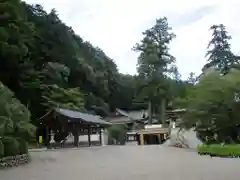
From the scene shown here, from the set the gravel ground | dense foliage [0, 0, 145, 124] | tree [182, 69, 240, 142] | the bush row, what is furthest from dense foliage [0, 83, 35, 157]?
tree [182, 69, 240, 142]

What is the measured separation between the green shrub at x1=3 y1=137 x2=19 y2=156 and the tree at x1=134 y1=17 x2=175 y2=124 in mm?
30120

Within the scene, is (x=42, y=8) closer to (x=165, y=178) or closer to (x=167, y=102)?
(x=167, y=102)

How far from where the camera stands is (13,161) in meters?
15.5

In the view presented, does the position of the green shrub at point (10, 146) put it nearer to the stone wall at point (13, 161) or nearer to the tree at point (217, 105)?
the stone wall at point (13, 161)

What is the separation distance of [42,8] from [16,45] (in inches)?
677

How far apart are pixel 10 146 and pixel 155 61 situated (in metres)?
32.4

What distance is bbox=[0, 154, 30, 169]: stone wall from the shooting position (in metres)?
14.5

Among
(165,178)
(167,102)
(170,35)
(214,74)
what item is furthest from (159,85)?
(165,178)

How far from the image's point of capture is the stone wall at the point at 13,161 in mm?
14483

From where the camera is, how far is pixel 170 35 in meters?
48.4

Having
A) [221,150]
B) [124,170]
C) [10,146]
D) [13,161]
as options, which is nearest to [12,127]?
[10,146]

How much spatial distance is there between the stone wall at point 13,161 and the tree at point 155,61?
2952 cm

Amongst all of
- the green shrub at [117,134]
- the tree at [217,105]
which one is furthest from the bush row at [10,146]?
the green shrub at [117,134]

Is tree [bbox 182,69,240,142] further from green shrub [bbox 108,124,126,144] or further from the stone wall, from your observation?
green shrub [bbox 108,124,126,144]
